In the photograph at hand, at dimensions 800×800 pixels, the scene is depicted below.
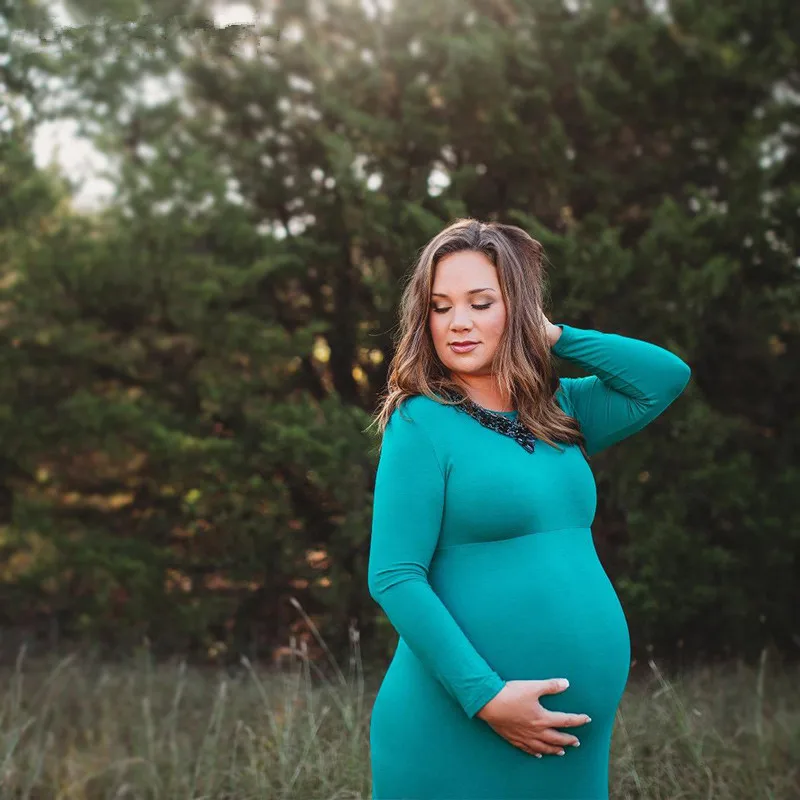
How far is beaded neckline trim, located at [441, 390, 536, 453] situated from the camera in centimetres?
190

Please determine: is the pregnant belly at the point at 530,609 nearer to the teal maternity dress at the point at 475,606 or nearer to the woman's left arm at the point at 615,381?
the teal maternity dress at the point at 475,606

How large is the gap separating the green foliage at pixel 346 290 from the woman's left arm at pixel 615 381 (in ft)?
10.2

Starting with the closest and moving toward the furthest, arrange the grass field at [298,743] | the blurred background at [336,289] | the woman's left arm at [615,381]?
the woman's left arm at [615,381], the grass field at [298,743], the blurred background at [336,289]

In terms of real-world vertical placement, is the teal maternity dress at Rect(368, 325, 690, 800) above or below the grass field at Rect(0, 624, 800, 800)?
above

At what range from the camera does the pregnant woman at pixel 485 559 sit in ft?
5.82

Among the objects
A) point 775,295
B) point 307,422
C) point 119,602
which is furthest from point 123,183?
point 775,295

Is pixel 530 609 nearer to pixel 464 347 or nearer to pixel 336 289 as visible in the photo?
pixel 464 347

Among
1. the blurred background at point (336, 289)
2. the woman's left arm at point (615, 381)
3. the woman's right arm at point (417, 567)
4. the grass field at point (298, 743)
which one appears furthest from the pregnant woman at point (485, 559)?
the blurred background at point (336, 289)

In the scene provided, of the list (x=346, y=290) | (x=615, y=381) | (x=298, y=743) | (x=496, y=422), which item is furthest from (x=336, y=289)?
(x=496, y=422)

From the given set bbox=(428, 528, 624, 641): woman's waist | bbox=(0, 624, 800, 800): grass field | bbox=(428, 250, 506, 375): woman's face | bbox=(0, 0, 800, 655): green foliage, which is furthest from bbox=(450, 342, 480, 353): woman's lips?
bbox=(0, 0, 800, 655): green foliage

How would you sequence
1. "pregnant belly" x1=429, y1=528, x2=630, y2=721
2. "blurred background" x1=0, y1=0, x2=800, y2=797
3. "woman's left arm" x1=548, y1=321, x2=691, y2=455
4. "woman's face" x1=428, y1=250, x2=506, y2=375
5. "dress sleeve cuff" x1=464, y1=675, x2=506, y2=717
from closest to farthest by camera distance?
1. "dress sleeve cuff" x1=464, y1=675, x2=506, y2=717
2. "pregnant belly" x1=429, y1=528, x2=630, y2=721
3. "woman's face" x1=428, y1=250, x2=506, y2=375
4. "woman's left arm" x1=548, y1=321, x2=691, y2=455
5. "blurred background" x1=0, y1=0, x2=800, y2=797

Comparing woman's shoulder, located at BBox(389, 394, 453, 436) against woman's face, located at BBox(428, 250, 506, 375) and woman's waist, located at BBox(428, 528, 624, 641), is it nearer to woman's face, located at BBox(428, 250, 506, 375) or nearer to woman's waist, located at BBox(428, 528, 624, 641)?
woman's face, located at BBox(428, 250, 506, 375)

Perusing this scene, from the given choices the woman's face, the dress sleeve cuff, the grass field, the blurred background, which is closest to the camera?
the dress sleeve cuff

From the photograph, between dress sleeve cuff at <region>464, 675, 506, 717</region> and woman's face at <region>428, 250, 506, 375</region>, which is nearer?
dress sleeve cuff at <region>464, 675, 506, 717</region>
